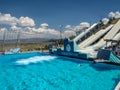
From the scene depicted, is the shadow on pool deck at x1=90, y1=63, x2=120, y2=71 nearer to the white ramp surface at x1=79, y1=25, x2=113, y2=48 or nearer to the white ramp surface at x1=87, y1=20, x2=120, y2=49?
the white ramp surface at x1=87, y1=20, x2=120, y2=49

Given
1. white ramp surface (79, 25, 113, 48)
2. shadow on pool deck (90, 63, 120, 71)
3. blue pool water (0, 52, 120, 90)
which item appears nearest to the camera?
blue pool water (0, 52, 120, 90)

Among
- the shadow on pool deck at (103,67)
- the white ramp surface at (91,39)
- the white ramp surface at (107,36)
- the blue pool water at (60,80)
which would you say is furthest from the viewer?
the white ramp surface at (91,39)

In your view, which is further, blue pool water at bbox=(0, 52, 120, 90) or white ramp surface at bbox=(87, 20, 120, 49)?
white ramp surface at bbox=(87, 20, 120, 49)

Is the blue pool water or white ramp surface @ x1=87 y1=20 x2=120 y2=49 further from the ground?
white ramp surface @ x1=87 y1=20 x2=120 y2=49

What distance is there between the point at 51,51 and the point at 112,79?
18.8 m

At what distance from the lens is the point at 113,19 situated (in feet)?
160

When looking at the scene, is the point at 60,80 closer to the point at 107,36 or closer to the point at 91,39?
the point at 107,36

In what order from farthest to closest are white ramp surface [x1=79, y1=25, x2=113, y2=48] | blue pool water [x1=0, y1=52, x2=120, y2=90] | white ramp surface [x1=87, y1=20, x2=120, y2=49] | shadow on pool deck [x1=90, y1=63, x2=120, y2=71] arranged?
white ramp surface [x1=79, y1=25, x2=113, y2=48] → white ramp surface [x1=87, y1=20, x2=120, y2=49] → shadow on pool deck [x1=90, y1=63, x2=120, y2=71] → blue pool water [x1=0, y1=52, x2=120, y2=90]

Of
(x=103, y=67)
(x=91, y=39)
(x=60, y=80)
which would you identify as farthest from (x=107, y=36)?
(x=60, y=80)

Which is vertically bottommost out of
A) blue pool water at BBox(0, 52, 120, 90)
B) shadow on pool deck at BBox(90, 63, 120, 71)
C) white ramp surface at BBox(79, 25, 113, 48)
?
blue pool water at BBox(0, 52, 120, 90)

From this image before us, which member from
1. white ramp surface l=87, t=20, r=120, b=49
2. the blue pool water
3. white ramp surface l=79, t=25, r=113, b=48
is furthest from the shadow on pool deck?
white ramp surface l=79, t=25, r=113, b=48

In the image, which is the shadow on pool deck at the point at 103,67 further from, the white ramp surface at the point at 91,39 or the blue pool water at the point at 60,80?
the white ramp surface at the point at 91,39

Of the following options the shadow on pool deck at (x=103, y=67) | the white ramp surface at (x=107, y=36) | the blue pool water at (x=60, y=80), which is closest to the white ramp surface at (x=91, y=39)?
the white ramp surface at (x=107, y=36)

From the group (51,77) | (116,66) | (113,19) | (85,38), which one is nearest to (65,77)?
(51,77)
